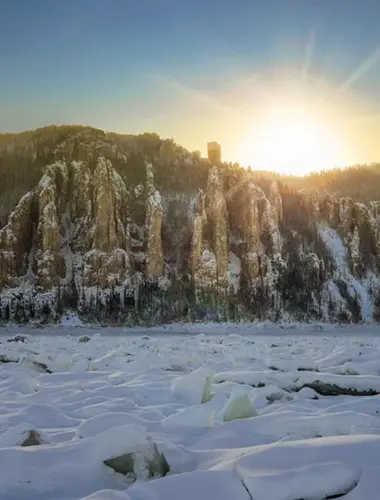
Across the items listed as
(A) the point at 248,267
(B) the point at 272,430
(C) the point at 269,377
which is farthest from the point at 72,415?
(A) the point at 248,267

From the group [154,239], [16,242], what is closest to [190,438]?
[154,239]

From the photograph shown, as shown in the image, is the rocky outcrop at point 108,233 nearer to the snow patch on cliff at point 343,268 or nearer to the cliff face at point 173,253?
the cliff face at point 173,253

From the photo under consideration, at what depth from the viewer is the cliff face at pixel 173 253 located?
2992 inches

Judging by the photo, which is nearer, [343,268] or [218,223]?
[218,223]

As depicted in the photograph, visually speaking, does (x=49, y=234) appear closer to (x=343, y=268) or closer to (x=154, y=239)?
(x=154, y=239)

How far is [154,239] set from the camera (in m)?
80.7

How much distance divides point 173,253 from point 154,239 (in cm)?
589

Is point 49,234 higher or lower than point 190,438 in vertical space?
higher

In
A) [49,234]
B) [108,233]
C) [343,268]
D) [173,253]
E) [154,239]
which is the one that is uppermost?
[108,233]

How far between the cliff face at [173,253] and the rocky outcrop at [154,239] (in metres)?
0.18

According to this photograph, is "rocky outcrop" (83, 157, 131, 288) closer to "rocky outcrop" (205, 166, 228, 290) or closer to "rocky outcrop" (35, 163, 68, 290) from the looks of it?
"rocky outcrop" (35, 163, 68, 290)

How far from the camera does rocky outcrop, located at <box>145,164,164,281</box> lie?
262 ft

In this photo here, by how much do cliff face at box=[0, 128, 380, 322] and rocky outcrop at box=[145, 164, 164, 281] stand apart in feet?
0.59

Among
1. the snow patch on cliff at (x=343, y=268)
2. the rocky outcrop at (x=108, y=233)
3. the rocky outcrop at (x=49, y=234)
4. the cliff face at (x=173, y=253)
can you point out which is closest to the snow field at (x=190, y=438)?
the cliff face at (x=173, y=253)
